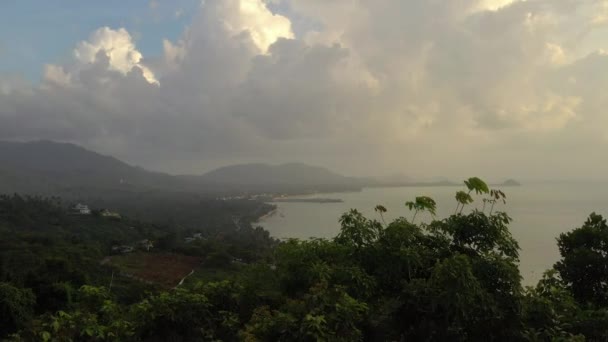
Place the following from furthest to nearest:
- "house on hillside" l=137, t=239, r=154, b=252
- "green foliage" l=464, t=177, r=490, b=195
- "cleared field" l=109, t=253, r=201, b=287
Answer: "house on hillside" l=137, t=239, r=154, b=252, "cleared field" l=109, t=253, r=201, b=287, "green foliage" l=464, t=177, r=490, b=195

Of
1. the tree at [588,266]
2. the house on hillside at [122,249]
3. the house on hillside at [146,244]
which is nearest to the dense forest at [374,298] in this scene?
the tree at [588,266]

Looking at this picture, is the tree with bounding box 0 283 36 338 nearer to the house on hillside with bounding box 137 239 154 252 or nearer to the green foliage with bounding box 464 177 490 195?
the green foliage with bounding box 464 177 490 195

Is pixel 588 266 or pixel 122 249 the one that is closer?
pixel 588 266

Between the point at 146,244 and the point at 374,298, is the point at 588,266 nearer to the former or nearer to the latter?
the point at 374,298

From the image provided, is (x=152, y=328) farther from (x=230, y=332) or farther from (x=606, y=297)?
(x=606, y=297)

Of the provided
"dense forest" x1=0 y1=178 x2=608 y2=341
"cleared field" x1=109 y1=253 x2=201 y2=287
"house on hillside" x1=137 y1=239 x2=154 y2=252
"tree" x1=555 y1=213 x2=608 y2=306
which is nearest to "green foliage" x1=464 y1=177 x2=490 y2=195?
"dense forest" x1=0 y1=178 x2=608 y2=341

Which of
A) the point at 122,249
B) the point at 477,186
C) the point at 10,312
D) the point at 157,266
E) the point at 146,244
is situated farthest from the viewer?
the point at 146,244

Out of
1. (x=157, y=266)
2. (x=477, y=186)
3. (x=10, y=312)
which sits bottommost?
(x=157, y=266)

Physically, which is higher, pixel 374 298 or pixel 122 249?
pixel 374 298

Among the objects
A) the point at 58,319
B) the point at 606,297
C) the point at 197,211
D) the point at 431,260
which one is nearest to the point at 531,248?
the point at 606,297

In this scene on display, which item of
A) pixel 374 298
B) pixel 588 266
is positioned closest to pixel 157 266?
pixel 588 266
